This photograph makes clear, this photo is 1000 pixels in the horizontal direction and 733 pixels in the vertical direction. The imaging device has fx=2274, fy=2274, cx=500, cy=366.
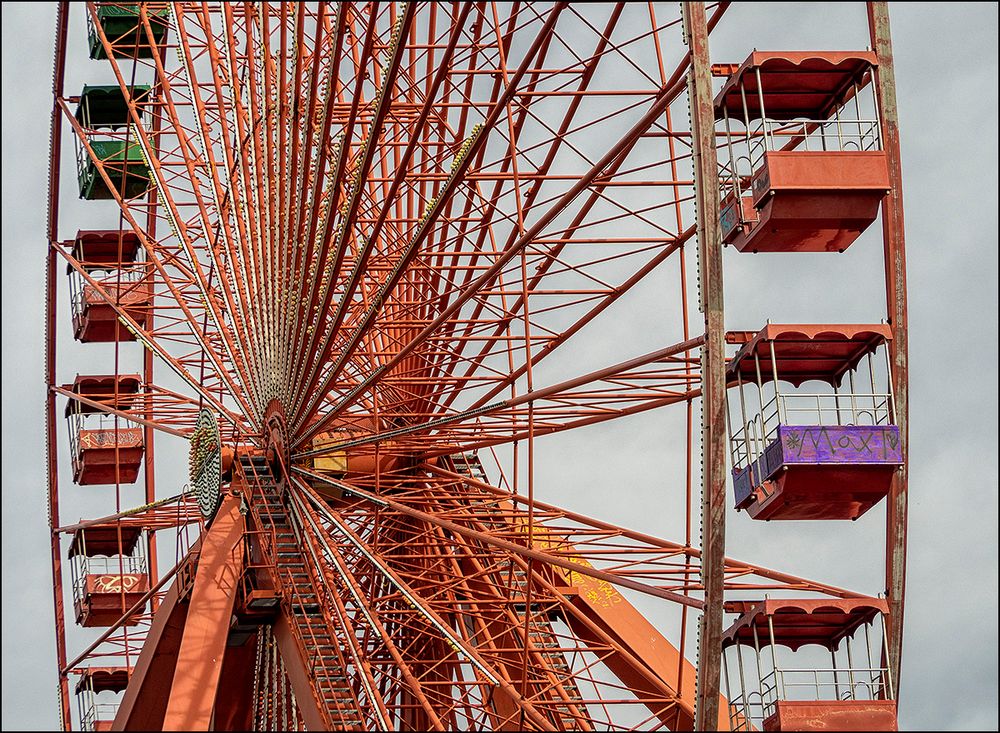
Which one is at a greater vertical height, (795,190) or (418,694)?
(795,190)

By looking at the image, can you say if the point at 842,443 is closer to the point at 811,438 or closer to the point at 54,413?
the point at 811,438

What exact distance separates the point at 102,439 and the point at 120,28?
237 inches

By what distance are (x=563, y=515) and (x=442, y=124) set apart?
456 centimetres

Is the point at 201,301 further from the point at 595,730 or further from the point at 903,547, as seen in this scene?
the point at 903,547

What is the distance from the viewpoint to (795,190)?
19.7 meters

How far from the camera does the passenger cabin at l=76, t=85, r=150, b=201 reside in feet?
104

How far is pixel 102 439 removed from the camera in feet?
109

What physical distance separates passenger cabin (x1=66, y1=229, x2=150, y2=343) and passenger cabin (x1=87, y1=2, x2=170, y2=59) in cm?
261

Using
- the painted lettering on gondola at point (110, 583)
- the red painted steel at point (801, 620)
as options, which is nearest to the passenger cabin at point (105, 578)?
the painted lettering on gondola at point (110, 583)

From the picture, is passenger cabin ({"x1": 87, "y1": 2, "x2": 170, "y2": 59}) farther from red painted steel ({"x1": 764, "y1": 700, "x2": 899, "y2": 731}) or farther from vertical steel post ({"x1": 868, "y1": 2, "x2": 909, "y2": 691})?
red painted steel ({"x1": 764, "y1": 700, "x2": 899, "y2": 731})

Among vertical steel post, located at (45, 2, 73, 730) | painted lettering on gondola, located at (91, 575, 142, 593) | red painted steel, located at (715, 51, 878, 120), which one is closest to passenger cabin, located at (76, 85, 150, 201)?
vertical steel post, located at (45, 2, 73, 730)

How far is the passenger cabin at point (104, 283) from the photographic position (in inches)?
1265

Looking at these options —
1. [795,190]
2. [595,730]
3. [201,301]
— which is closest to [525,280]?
[795,190]

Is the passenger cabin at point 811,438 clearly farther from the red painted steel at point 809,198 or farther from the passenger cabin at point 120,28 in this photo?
the passenger cabin at point 120,28
